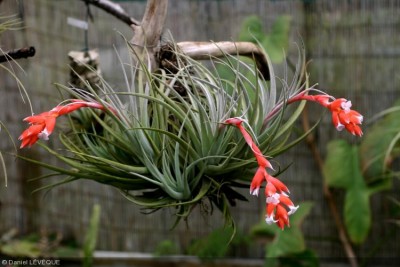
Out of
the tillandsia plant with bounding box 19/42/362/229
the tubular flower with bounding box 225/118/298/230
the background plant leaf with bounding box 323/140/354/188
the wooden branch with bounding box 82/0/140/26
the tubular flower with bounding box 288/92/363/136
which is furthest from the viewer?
the background plant leaf with bounding box 323/140/354/188

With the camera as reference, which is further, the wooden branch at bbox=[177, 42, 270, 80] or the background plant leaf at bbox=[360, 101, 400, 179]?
the background plant leaf at bbox=[360, 101, 400, 179]

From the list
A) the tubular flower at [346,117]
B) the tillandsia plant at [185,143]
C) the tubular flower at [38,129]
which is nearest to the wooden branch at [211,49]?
the tillandsia plant at [185,143]

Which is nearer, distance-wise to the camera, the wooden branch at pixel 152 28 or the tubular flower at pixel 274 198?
the tubular flower at pixel 274 198

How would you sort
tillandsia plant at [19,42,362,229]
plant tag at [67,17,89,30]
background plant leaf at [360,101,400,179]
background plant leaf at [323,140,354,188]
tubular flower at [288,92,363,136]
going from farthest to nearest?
1. background plant leaf at [323,140,354,188]
2. background plant leaf at [360,101,400,179]
3. plant tag at [67,17,89,30]
4. tillandsia plant at [19,42,362,229]
5. tubular flower at [288,92,363,136]

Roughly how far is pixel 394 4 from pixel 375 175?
2.44 ft

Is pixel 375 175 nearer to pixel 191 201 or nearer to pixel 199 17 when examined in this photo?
pixel 199 17

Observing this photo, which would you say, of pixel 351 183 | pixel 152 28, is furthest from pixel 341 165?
pixel 152 28

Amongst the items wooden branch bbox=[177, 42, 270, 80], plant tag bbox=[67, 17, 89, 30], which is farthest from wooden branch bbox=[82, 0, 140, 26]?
wooden branch bbox=[177, 42, 270, 80]

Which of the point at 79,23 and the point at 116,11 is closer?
the point at 116,11

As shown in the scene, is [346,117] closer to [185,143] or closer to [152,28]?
[185,143]

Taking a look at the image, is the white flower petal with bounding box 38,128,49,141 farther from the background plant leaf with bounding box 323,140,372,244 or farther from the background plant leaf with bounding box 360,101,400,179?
the background plant leaf with bounding box 323,140,372,244

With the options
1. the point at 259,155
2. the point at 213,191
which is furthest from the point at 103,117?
the point at 259,155

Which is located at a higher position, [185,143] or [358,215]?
[185,143]

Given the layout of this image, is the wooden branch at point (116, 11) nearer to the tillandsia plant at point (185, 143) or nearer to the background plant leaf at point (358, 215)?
the tillandsia plant at point (185, 143)
